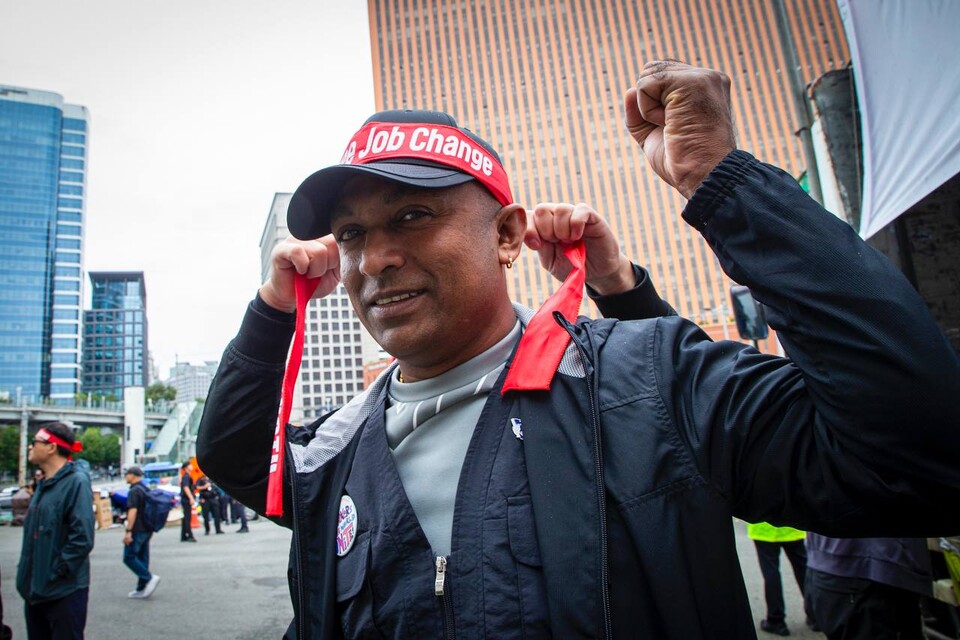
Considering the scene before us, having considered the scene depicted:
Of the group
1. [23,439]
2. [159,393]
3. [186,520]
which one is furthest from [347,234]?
[159,393]

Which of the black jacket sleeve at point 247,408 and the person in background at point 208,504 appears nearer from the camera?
the black jacket sleeve at point 247,408

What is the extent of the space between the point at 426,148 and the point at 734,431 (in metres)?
0.99

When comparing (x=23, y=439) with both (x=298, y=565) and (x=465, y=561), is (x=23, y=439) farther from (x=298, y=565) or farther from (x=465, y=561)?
(x=465, y=561)

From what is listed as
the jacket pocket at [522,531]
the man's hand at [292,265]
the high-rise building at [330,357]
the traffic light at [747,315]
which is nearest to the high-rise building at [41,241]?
the high-rise building at [330,357]

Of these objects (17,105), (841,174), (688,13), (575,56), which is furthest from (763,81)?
(17,105)

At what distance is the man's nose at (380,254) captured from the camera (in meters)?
1.35

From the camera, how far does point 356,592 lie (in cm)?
117

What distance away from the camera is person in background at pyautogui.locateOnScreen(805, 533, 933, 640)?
250 cm

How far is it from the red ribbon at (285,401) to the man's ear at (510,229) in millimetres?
590

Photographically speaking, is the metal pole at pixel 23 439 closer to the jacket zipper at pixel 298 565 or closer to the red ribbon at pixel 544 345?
the jacket zipper at pixel 298 565

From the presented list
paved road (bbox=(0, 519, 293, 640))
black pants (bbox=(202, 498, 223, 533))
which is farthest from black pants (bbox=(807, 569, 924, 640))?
black pants (bbox=(202, 498, 223, 533))

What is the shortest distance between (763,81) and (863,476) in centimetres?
10335

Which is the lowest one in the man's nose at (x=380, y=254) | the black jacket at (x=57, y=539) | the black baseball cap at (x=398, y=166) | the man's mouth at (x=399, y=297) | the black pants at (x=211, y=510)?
the black pants at (x=211, y=510)

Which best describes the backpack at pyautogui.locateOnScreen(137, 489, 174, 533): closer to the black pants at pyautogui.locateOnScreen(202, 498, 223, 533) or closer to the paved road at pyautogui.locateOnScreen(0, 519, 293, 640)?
the paved road at pyautogui.locateOnScreen(0, 519, 293, 640)
